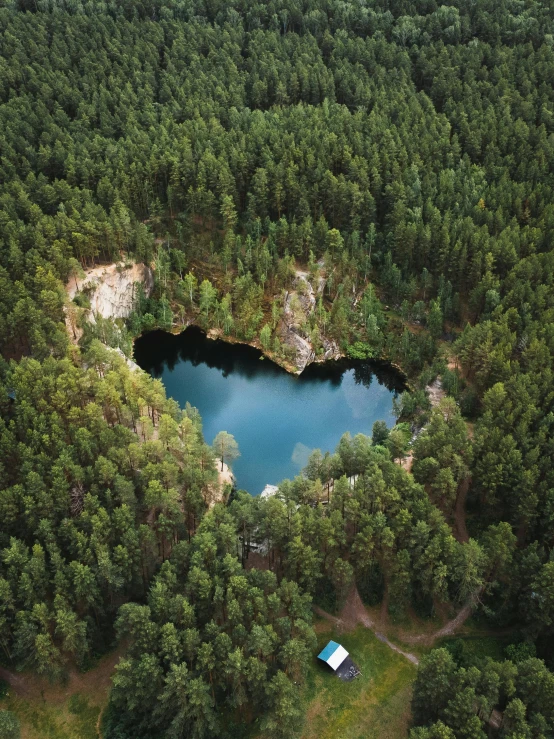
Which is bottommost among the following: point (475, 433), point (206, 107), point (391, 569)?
point (391, 569)

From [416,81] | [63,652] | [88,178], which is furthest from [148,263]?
[416,81]

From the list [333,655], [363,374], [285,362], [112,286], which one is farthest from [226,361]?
[333,655]

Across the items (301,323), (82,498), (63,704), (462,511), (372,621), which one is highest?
(462,511)

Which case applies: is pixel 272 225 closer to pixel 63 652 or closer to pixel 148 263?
pixel 148 263

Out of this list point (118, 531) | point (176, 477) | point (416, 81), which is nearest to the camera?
point (118, 531)

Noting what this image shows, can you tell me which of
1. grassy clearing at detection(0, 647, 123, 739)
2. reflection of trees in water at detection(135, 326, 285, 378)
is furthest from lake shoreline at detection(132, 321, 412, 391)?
grassy clearing at detection(0, 647, 123, 739)

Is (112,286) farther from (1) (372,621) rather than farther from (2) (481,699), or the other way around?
(2) (481,699)

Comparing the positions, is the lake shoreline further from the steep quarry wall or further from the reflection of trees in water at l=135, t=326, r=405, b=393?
the steep quarry wall
